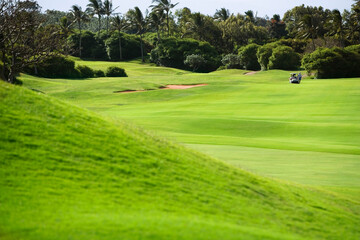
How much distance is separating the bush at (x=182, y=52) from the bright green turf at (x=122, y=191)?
84.5 m

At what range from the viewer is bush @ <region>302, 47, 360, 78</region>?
61406mm

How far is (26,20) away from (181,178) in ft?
88.7

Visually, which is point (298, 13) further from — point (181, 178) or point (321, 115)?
point (181, 178)

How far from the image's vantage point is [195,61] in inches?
3659

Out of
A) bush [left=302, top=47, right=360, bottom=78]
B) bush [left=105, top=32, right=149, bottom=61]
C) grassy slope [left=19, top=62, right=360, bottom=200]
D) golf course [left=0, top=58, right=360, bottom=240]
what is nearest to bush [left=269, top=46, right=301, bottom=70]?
bush [left=302, top=47, right=360, bottom=78]

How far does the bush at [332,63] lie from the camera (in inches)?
2418

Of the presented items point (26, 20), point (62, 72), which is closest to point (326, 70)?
point (62, 72)

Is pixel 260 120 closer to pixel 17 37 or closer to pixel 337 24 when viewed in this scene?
pixel 17 37

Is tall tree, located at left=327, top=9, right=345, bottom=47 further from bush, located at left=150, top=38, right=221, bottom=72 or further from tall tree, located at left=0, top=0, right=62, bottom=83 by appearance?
tall tree, located at left=0, top=0, right=62, bottom=83

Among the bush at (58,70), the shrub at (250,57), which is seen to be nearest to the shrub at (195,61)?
the shrub at (250,57)

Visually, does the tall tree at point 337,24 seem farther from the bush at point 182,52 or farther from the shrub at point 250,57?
the bush at point 182,52

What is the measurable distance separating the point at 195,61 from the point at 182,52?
5445mm

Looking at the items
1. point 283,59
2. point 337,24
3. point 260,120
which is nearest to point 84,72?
point 283,59

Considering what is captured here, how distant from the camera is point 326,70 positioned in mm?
62094
